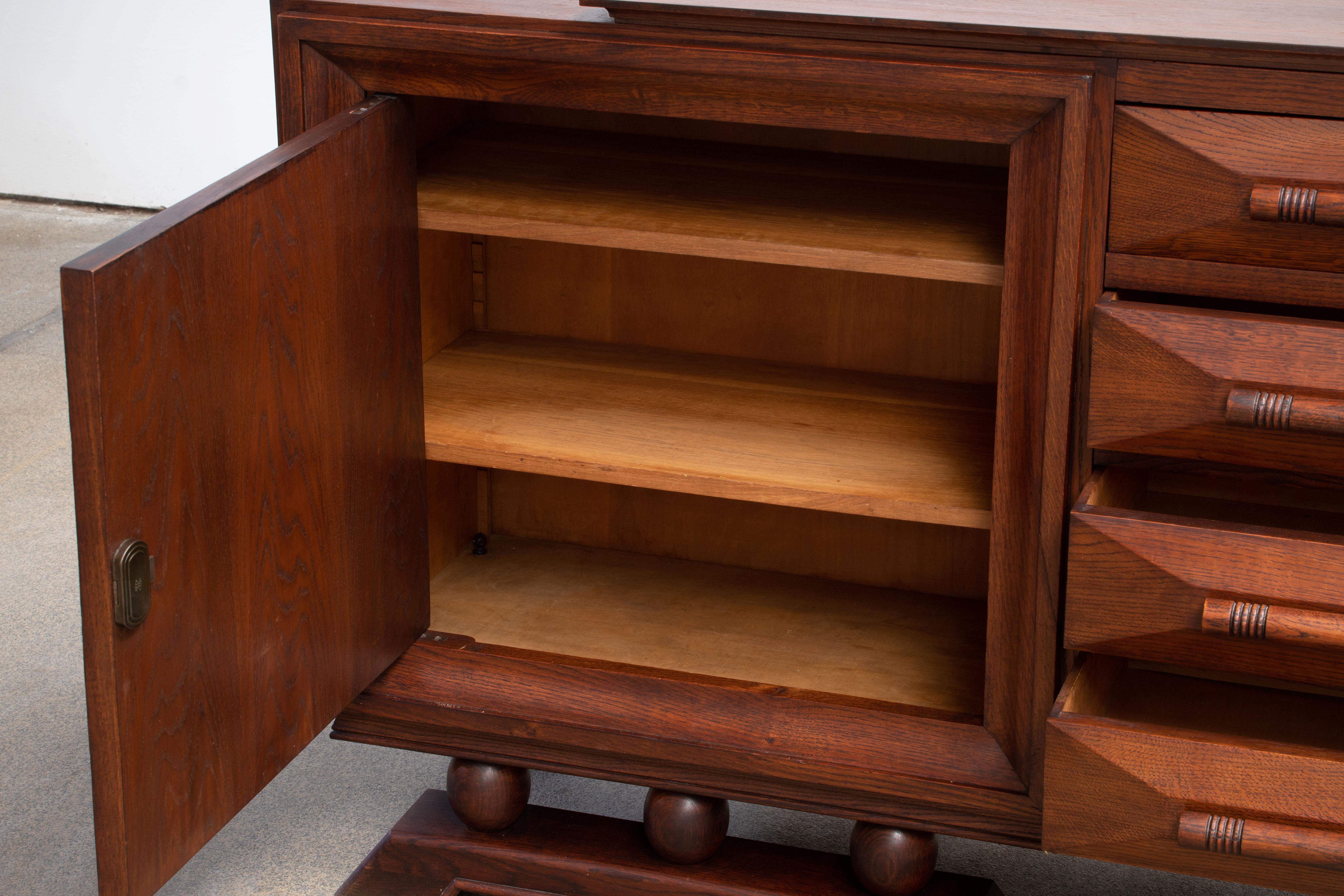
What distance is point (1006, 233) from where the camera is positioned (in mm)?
1080

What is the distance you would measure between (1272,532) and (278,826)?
1.05 m

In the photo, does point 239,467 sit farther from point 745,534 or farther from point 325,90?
point 745,534

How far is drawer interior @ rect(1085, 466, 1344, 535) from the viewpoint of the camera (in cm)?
135

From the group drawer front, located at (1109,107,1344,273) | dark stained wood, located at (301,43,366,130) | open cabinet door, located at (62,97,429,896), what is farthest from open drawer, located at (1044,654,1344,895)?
dark stained wood, located at (301,43,366,130)

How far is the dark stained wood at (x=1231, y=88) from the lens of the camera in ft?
3.14

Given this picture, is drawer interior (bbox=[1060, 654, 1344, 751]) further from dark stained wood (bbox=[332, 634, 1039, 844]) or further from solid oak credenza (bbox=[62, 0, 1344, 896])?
dark stained wood (bbox=[332, 634, 1039, 844])

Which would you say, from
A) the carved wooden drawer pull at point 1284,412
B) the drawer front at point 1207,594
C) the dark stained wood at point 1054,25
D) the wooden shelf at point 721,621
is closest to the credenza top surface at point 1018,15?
the dark stained wood at point 1054,25

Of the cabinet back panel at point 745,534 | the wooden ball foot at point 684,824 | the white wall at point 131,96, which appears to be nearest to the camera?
the wooden ball foot at point 684,824

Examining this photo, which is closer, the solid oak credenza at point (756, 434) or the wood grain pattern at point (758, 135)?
the solid oak credenza at point (756, 434)

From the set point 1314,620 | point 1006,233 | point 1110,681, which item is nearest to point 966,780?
point 1110,681

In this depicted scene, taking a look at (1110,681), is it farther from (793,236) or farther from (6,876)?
(6,876)

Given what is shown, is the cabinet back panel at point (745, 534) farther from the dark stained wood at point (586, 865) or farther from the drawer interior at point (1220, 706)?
the dark stained wood at point (586, 865)

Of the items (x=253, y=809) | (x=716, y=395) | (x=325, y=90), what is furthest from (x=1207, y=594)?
(x=253, y=809)

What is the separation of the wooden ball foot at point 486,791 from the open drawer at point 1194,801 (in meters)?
0.52
